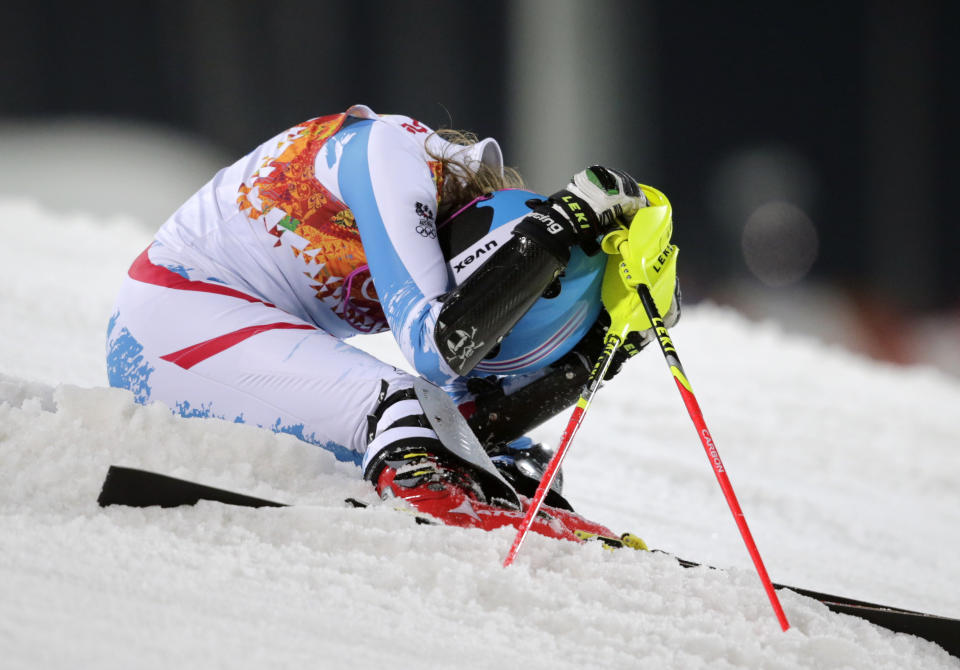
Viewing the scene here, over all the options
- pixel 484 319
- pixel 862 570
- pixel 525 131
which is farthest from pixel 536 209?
pixel 525 131

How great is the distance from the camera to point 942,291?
3594 millimetres

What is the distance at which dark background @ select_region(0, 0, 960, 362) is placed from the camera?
143 inches

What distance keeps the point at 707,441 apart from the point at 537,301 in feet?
1.18

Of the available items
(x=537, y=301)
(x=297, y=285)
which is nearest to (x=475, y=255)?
(x=537, y=301)

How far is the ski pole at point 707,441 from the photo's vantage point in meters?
1.02

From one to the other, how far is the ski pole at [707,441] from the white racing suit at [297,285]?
0.30 meters

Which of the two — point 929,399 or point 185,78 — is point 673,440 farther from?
point 185,78

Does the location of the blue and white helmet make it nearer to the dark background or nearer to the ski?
the ski

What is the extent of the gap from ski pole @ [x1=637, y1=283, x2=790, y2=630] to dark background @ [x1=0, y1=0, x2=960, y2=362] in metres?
2.59

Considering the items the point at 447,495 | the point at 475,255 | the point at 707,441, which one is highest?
the point at 475,255

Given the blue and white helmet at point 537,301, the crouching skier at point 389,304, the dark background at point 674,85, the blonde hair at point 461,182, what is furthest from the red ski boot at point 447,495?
the dark background at point 674,85

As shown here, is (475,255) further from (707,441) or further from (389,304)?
(707,441)

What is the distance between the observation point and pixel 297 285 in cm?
150

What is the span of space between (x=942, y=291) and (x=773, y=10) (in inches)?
51.4
